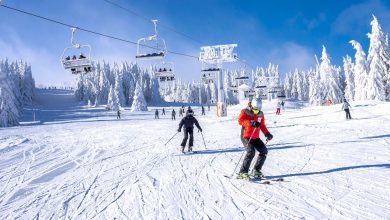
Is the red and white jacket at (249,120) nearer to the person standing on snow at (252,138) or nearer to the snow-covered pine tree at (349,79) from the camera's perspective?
the person standing on snow at (252,138)

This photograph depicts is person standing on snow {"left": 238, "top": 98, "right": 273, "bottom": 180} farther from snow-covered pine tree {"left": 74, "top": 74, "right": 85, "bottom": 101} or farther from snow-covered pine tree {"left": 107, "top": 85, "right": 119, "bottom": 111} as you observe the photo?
snow-covered pine tree {"left": 74, "top": 74, "right": 85, "bottom": 101}

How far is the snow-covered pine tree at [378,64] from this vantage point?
1721 inches

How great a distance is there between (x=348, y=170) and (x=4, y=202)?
7.39m

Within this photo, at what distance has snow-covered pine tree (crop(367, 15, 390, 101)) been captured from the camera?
43.7 meters

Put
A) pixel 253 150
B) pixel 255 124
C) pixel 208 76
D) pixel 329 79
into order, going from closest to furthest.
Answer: pixel 255 124, pixel 253 150, pixel 208 76, pixel 329 79

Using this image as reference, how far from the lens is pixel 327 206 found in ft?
17.1

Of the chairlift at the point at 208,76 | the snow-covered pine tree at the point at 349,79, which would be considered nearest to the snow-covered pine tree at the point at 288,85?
the snow-covered pine tree at the point at 349,79

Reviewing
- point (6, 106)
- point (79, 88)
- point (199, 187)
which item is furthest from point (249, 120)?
point (79, 88)

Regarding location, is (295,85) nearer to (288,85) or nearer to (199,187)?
(288,85)

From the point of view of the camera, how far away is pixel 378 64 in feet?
144

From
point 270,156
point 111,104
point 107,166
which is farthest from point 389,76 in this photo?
point 111,104

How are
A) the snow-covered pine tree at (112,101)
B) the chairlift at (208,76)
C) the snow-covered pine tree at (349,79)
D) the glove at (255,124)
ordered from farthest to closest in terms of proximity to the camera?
the snow-covered pine tree at (112,101), the snow-covered pine tree at (349,79), the chairlift at (208,76), the glove at (255,124)

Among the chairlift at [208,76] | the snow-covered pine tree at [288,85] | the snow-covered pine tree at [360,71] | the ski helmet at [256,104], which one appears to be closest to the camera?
the ski helmet at [256,104]

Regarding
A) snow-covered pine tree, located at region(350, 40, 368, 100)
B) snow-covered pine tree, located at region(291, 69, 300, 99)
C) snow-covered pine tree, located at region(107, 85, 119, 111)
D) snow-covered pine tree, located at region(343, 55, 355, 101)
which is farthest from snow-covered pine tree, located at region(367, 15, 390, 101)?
snow-covered pine tree, located at region(291, 69, 300, 99)
